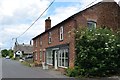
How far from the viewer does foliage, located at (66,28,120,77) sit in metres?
23.1

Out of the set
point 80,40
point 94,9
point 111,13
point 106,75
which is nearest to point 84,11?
point 94,9

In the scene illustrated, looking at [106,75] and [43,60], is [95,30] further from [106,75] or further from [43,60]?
[43,60]

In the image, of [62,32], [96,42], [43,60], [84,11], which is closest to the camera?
[96,42]

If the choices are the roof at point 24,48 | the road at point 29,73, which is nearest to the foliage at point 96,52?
the road at point 29,73

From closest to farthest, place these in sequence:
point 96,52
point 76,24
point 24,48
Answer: point 96,52 < point 76,24 < point 24,48

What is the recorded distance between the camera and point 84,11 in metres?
27.7

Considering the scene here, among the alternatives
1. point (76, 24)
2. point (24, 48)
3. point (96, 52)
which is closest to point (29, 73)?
point (76, 24)

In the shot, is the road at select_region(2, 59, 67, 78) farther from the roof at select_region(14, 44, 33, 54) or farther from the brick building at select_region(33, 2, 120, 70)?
the roof at select_region(14, 44, 33, 54)

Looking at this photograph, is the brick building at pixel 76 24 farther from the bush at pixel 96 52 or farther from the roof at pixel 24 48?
the roof at pixel 24 48

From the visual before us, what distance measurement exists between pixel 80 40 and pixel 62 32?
7.77 metres

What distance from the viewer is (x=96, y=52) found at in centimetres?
2317

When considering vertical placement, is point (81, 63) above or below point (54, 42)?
below

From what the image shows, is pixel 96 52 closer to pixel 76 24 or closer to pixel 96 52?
pixel 96 52

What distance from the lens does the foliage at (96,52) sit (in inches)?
910
